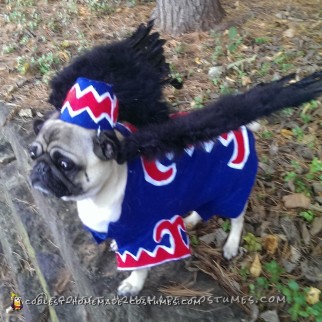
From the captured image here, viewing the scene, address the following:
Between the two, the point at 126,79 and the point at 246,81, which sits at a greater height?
the point at 126,79

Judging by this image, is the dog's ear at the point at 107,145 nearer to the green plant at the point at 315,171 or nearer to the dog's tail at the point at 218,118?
the dog's tail at the point at 218,118

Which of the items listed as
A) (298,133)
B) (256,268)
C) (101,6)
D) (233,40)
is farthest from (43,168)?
(101,6)

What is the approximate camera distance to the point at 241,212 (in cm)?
212

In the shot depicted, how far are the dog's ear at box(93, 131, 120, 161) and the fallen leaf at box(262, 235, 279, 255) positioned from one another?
3.63 feet

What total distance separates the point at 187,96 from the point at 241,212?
1217 mm

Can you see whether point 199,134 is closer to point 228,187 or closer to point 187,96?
point 228,187

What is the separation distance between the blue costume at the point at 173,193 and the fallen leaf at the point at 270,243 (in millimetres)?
311

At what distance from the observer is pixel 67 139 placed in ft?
5.04

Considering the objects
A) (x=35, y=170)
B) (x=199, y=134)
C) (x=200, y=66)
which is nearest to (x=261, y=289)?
(x=199, y=134)

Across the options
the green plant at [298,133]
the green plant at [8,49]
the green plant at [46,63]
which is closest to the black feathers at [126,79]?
the green plant at [298,133]

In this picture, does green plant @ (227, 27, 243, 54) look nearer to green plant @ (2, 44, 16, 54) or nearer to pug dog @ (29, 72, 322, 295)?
pug dog @ (29, 72, 322, 295)

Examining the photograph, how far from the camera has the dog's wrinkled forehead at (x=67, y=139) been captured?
5.04 ft

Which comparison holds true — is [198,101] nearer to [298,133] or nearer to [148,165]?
[298,133]

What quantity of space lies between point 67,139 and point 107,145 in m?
0.15
